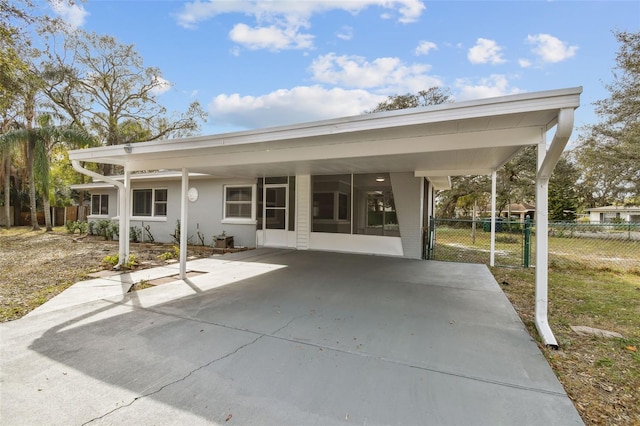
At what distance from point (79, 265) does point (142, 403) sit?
279 inches

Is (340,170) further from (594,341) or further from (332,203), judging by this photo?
(594,341)

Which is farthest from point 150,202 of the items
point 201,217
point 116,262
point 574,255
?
point 574,255

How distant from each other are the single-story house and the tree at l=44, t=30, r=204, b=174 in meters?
9.89

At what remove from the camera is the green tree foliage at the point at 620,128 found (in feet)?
33.9

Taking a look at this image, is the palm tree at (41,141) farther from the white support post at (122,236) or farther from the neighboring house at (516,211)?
the neighboring house at (516,211)

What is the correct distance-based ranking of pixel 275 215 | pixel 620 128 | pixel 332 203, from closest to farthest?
pixel 332 203 < pixel 275 215 < pixel 620 128

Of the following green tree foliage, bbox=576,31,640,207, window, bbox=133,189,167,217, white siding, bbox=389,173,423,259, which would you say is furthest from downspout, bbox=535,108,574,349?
window, bbox=133,189,167,217

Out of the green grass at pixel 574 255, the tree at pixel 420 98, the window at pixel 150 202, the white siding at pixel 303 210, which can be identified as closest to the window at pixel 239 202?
the white siding at pixel 303 210

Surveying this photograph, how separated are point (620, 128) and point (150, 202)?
66.0 ft

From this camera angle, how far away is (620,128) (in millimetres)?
12812

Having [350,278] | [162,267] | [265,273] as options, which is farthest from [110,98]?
[350,278]

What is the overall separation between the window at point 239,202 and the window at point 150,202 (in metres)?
3.19

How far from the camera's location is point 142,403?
2240 millimetres

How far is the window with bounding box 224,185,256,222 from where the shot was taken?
34.7ft
